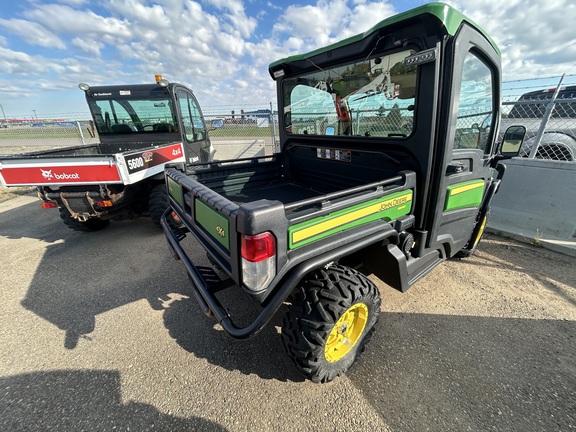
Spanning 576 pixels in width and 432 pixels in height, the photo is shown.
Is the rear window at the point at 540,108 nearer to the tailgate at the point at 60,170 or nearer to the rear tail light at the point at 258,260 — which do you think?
the rear tail light at the point at 258,260

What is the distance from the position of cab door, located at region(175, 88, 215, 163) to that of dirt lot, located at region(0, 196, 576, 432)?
314cm

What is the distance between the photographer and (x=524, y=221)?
3.94 metres

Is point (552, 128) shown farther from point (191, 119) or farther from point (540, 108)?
point (191, 119)

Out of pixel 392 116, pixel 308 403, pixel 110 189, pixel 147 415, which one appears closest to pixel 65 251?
pixel 110 189

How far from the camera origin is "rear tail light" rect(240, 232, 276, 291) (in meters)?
1.33

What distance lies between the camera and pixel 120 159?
10.8 ft

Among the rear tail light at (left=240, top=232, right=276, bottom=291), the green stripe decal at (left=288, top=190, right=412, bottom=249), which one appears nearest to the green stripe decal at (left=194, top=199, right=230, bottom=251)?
the rear tail light at (left=240, top=232, right=276, bottom=291)

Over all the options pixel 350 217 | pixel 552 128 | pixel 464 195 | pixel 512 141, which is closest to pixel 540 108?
pixel 552 128

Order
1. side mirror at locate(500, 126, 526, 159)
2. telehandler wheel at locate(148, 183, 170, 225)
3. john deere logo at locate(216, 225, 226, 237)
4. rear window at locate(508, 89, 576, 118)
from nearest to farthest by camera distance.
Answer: john deere logo at locate(216, 225, 226, 237) → side mirror at locate(500, 126, 526, 159) → telehandler wheel at locate(148, 183, 170, 225) → rear window at locate(508, 89, 576, 118)

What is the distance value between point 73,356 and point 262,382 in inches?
62.5

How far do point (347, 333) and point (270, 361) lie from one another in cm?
66

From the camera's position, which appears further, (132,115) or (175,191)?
(132,115)

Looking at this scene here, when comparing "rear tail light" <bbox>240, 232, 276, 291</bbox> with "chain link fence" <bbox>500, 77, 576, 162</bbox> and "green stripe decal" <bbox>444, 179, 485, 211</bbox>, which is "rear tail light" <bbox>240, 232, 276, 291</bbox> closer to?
"green stripe decal" <bbox>444, 179, 485, 211</bbox>

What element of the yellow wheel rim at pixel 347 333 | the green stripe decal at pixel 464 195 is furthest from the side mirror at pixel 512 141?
the yellow wheel rim at pixel 347 333
